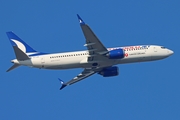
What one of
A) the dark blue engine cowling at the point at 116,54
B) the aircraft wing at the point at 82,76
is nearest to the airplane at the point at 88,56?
the dark blue engine cowling at the point at 116,54

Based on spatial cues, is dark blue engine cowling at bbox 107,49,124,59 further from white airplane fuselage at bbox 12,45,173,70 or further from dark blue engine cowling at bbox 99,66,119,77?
dark blue engine cowling at bbox 99,66,119,77

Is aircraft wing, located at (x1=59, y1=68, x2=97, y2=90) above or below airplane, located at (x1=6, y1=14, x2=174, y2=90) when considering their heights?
below

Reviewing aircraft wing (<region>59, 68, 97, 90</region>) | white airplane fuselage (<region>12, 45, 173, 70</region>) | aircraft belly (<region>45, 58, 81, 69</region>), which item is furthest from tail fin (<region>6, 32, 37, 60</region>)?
aircraft wing (<region>59, 68, 97, 90</region>)

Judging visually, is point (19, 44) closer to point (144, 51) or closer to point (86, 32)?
point (86, 32)

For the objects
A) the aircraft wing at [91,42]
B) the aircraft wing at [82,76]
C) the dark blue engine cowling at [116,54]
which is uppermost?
the aircraft wing at [91,42]

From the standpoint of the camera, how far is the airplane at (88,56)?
323 ft

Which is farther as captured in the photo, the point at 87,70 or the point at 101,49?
the point at 87,70

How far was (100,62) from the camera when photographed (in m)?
102

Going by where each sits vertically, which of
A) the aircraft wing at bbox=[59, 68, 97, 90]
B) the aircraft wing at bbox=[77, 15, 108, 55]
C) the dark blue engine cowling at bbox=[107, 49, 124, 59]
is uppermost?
the aircraft wing at bbox=[77, 15, 108, 55]

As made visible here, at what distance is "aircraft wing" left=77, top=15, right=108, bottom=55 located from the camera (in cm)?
9400

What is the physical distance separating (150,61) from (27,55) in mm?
24991

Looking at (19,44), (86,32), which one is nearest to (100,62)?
(86,32)

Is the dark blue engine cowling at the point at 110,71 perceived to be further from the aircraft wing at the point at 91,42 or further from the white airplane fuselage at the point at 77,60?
the aircraft wing at the point at 91,42

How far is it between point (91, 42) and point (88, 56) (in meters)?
3.81
